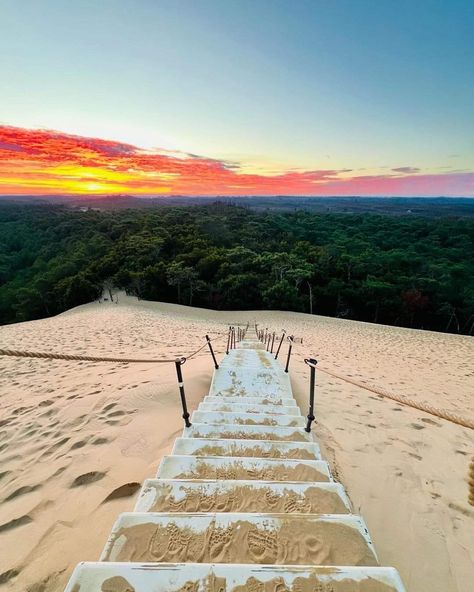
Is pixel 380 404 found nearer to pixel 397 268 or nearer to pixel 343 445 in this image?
pixel 343 445

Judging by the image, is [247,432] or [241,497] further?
[247,432]

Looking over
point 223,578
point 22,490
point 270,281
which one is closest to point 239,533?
point 223,578

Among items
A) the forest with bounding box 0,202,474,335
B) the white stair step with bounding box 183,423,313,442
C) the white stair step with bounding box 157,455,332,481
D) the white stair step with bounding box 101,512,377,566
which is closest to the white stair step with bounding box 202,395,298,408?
the white stair step with bounding box 183,423,313,442

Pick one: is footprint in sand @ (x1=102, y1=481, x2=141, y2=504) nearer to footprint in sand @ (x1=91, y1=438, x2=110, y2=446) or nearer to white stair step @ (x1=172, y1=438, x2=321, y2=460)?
white stair step @ (x1=172, y1=438, x2=321, y2=460)

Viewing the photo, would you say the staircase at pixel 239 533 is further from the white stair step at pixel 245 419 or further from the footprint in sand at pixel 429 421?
the footprint in sand at pixel 429 421

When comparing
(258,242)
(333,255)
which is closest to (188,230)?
(258,242)

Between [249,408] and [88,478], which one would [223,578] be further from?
[249,408]
